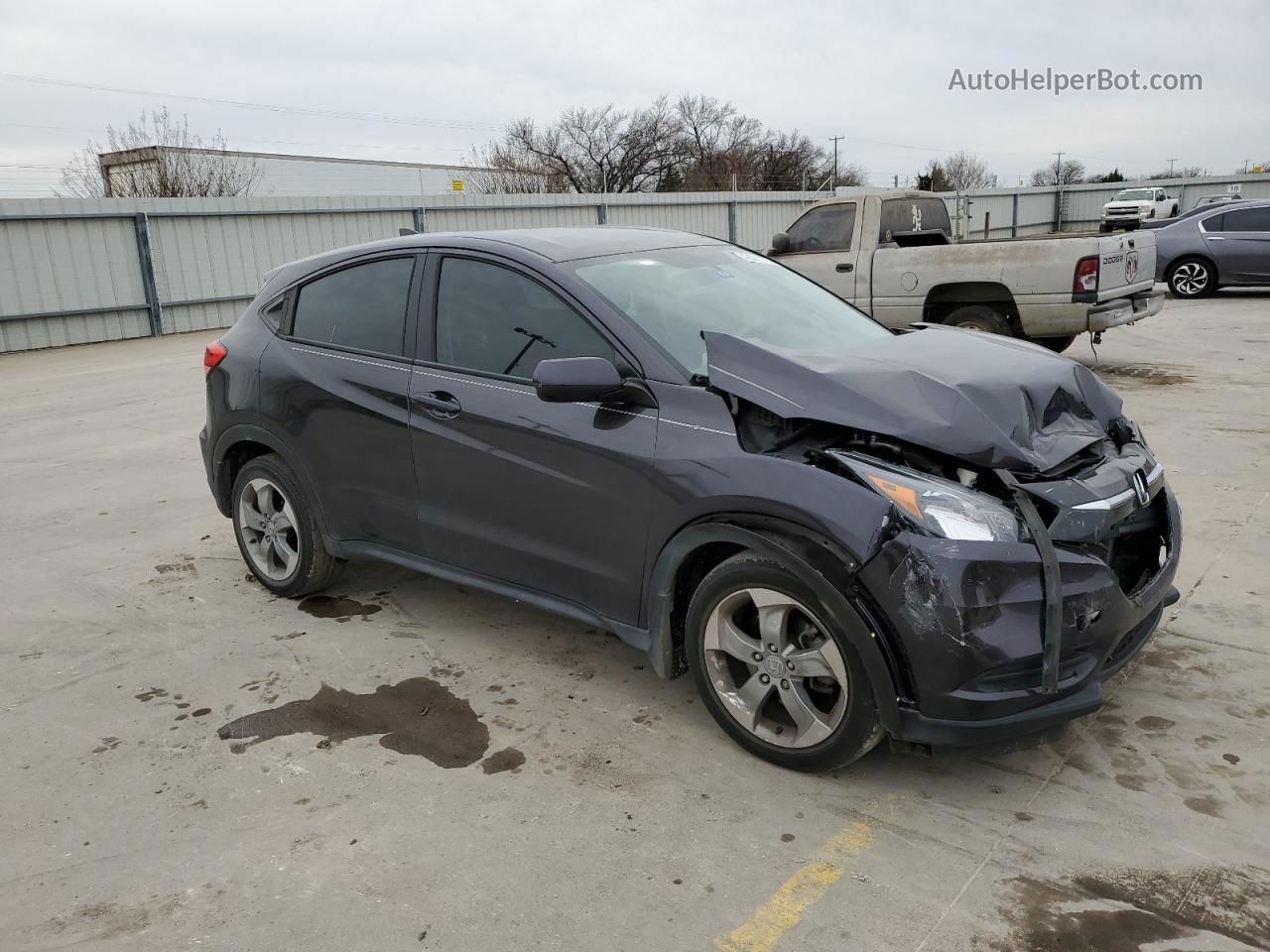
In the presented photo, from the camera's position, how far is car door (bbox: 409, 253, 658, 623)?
11.5ft

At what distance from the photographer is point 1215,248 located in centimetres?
1652

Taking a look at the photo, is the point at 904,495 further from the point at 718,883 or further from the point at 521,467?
the point at 521,467

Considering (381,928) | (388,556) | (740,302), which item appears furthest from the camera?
(388,556)

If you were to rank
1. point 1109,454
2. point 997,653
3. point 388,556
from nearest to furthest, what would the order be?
1. point 997,653
2. point 1109,454
3. point 388,556

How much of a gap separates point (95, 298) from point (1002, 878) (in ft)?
58.8

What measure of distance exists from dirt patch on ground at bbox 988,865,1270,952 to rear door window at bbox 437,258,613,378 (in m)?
2.16

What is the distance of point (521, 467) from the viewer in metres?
3.73

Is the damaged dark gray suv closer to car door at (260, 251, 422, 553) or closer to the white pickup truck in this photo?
car door at (260, 251, 422, 553)

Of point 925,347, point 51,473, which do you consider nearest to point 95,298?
point 51,473

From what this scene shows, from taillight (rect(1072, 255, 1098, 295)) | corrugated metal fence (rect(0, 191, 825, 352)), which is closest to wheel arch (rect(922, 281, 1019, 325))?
taillight (rect(1072, 255, 1098, 295))

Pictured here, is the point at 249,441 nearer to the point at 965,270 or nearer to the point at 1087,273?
the point at 965,270

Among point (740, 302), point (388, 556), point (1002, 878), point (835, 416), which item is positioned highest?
point (740, 302)

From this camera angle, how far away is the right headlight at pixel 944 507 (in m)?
2.86

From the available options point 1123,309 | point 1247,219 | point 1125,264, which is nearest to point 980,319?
point 1123,309
